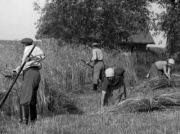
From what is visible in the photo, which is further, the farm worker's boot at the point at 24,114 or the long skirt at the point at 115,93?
the long skirt at the point at 115,93

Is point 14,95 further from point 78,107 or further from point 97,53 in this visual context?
point 97,53

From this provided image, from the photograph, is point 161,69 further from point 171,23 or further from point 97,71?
point 171,23

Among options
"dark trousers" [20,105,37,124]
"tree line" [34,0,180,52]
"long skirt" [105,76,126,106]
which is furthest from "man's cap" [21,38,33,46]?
"tree line" [34,0,180,52]

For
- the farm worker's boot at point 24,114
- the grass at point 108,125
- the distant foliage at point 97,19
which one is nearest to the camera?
the grass at point 108,125

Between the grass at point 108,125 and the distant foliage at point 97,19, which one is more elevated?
the distant foliage at point 97,19

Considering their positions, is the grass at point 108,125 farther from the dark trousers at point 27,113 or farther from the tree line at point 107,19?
the tree line at point 107,19

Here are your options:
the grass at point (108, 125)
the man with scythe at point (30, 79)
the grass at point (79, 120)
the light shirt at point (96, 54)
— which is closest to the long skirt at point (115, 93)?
the grass at point (79, 120)

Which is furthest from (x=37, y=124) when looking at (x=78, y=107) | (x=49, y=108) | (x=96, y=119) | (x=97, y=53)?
(x=97, y=53)

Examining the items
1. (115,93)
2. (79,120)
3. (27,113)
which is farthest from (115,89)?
(27,113)

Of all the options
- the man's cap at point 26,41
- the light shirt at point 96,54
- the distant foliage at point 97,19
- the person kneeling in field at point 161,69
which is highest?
the distant foliage at point 97,19

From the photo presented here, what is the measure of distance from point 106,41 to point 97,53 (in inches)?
522

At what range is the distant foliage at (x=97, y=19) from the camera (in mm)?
23609

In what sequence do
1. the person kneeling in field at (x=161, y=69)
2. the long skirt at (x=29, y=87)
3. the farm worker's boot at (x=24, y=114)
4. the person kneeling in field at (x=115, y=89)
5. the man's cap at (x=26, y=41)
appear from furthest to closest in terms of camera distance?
the person kneeling in field at (x=161, y=69)
the person kneeling in field at (x=115, y=89)
the man's cap at (x=26, y=41)
the long skirt at (x=29, y=87)
the farm worker's boot at (x=24, y=114)

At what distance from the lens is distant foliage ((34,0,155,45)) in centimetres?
2361
